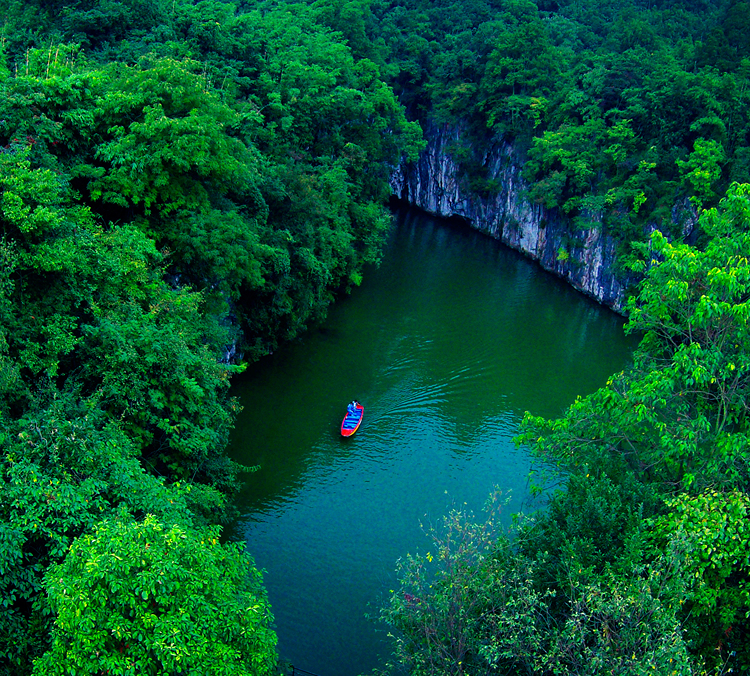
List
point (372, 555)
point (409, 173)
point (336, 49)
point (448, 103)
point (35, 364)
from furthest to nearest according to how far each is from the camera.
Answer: point (409, 173), point (448, 103), point (336, 49), point (372, 555), point (35, 364)

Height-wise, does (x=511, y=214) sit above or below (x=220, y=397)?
above

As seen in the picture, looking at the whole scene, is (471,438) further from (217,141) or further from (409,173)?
(409,173)

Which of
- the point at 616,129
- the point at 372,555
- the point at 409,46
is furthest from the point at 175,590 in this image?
the point at 409,46

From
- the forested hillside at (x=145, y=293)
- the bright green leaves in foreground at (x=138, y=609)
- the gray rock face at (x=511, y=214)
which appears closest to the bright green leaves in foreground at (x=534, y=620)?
the forested hillside at (x=145, y=293)

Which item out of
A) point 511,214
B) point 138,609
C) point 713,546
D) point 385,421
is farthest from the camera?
point 511,214

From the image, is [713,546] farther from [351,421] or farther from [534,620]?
[351,421]

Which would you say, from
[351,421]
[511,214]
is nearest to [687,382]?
[351,421]

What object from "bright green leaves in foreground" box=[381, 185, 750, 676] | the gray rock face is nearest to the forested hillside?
"bright green leaves in foreground" box=[381, 185, 750, 676]

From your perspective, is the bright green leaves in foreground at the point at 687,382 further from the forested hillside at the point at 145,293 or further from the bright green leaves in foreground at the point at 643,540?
the forested hillside at the point at 145,293
